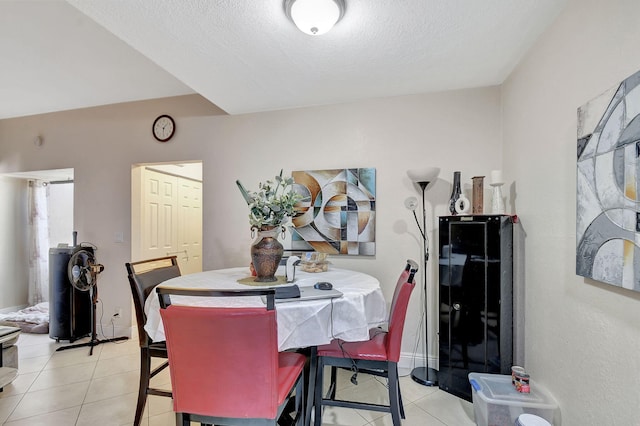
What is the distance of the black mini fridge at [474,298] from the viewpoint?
203 centimetres

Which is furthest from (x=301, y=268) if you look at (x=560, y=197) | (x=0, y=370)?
(x=0, y=370)

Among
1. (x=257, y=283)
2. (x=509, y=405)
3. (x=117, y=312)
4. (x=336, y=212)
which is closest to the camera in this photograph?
(x=509, y=405)

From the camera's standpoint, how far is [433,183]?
2.59 metres

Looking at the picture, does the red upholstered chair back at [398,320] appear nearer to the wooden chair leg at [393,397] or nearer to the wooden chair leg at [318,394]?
the wooden chair leg at [393,397]

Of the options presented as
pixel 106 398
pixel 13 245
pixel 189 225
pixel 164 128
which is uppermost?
pixel 164 128

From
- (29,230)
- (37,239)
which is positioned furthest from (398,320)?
(29,230)

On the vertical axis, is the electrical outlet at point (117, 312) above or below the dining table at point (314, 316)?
below

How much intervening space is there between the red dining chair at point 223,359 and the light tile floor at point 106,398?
99cm

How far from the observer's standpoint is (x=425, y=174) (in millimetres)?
2352

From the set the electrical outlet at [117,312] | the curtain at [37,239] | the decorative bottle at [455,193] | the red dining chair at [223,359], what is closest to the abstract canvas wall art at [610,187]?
the decorative bottle at [455,193]

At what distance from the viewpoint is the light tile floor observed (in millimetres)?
1918

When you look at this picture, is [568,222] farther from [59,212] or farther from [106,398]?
[59,212]

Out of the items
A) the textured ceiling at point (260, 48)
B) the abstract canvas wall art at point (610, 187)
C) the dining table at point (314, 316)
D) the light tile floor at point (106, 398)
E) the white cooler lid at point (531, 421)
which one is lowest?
the light tile floor at point (106, 398)

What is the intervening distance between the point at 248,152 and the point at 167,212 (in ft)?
5.39
